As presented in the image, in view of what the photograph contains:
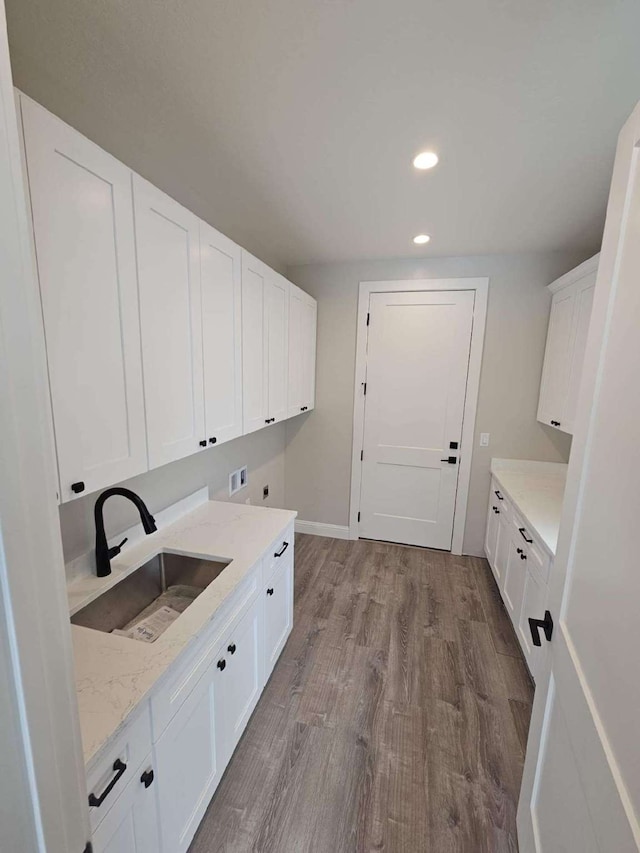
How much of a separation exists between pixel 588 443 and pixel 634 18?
1.12 meters

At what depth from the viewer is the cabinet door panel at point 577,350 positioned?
84.5 inches

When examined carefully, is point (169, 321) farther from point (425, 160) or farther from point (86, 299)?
point (425, 160)

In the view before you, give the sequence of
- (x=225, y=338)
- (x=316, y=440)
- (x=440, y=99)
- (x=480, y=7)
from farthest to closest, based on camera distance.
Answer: (x=316, y=440)
(x=225, y=338)
(x=440, y=99)
(x=480, y=7)

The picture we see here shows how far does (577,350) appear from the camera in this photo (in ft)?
7.25

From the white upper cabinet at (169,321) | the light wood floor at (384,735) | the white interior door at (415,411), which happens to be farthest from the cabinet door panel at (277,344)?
the light wood floor at (384,735)

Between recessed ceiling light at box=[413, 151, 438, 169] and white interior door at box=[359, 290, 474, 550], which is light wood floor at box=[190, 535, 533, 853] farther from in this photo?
recessed ceiling light at box=[413, 151, 438, 169]

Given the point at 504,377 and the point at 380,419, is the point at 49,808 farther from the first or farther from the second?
the point at 504,377

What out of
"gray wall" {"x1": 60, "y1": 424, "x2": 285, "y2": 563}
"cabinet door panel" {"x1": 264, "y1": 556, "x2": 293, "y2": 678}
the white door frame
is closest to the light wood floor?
"cabinet door panel" {"x1": 264, "y1": 556, "x2": 293, "y2": 678}

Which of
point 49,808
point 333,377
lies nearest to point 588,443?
point 49,808

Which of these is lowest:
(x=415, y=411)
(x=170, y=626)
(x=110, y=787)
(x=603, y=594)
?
(x=110, y=787)

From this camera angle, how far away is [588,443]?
92 cm

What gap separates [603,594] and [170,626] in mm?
1188

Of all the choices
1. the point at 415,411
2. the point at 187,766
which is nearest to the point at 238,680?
the point at 187,766

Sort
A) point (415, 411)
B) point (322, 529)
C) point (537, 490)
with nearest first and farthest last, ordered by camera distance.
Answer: point (537, 490) → point (415, 411) → point (322, 529)
